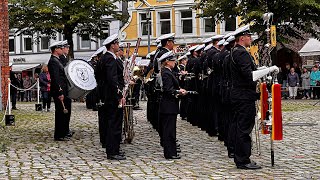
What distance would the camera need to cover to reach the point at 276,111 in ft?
32.4

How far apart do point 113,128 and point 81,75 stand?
255 centimetres

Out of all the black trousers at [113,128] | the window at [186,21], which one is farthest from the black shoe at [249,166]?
the window at [186,21]

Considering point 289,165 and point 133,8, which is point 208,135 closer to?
point 289,165

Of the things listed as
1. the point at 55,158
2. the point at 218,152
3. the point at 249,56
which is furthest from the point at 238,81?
the point at 55,158

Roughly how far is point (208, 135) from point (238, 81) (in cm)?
498

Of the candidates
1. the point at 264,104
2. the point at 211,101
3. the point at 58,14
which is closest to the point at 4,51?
the point at 211,101

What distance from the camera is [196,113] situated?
1692cm

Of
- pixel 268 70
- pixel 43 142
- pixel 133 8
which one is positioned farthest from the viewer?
pixel 133 8

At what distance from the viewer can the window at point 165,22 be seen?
5084 centimetres

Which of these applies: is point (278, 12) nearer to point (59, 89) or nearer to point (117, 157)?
point (59, 89)

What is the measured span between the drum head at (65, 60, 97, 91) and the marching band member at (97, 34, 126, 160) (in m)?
1.86

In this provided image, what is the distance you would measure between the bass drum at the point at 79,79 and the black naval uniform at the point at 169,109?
8.07ft

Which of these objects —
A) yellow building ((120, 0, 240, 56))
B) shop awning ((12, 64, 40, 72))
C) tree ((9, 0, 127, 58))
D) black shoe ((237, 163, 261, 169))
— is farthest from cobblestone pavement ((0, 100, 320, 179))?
shop awning ((12, 64, 40, 72))

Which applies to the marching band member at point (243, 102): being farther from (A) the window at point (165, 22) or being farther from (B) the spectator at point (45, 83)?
(A) the window at point (165, 22)
